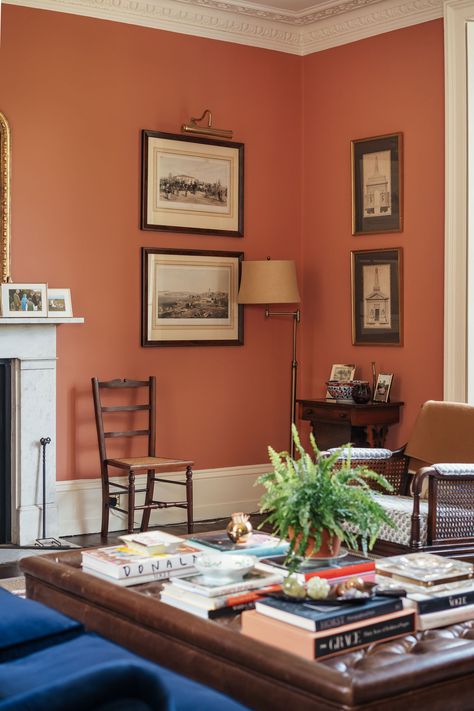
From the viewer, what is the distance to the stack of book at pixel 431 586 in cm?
271

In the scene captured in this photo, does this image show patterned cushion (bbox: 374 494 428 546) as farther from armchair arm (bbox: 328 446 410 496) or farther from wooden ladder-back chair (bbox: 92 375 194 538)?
wooden ladder-back chair (bbox: 92 375 194 538)

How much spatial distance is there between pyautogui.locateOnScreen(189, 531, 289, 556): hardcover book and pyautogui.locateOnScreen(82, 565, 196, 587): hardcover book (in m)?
0.22

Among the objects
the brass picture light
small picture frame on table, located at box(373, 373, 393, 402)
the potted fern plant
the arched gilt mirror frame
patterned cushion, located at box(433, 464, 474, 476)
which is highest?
the brass picture light

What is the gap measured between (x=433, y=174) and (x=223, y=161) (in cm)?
146

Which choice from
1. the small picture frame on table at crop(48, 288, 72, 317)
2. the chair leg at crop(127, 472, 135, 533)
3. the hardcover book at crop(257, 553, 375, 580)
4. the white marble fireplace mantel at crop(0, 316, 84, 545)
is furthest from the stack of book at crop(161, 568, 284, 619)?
the small picture frame on table at crop(48, 288, 72, 317)

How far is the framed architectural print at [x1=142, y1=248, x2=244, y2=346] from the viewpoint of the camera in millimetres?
6527

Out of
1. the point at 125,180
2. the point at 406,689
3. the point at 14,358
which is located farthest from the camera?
the point at 125,180

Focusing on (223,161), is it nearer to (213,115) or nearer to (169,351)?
(213,115)

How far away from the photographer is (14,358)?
5902mm

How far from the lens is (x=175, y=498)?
667cm

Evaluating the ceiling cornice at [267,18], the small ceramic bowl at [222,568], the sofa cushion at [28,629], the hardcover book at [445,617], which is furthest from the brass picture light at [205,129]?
the sofa cushion at [28,629]

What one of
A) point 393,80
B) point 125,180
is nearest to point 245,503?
point 125,180

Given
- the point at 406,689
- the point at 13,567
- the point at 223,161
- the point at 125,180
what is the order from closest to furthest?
the point at 406,689 → the point at 13,567 → the point at 125,180 → the point at 223,161

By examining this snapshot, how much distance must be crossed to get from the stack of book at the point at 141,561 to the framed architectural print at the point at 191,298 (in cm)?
331
